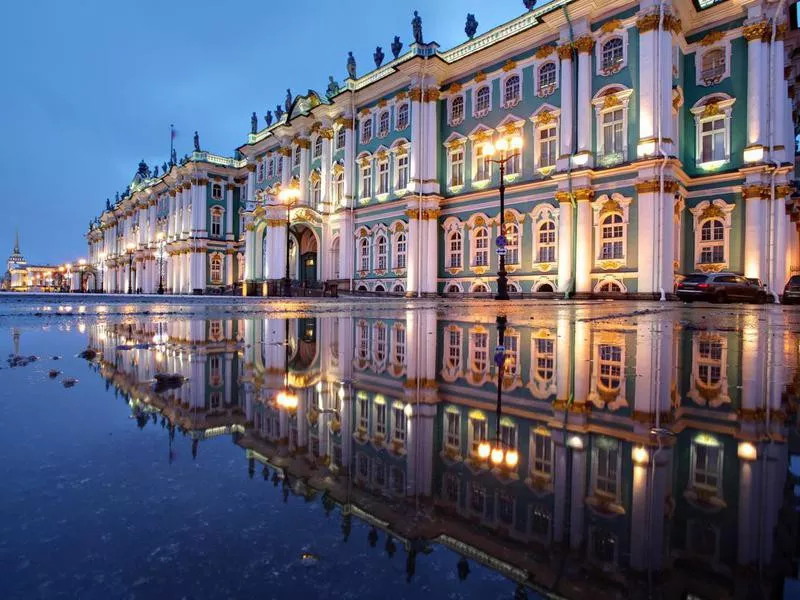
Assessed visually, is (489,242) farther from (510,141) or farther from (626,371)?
(626,371)

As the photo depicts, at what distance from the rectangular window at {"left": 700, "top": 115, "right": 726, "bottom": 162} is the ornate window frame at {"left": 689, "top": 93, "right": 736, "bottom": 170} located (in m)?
0.04

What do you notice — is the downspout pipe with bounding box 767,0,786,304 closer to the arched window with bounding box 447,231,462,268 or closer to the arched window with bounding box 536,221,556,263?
the arched window with bounding box 536,221,556,263

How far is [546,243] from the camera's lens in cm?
2472

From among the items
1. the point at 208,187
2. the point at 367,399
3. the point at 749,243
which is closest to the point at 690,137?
the point at 749,243

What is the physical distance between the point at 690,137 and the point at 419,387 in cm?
2586

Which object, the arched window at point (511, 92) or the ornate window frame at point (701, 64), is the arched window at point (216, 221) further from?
the ornate window frame at point (701, 64)

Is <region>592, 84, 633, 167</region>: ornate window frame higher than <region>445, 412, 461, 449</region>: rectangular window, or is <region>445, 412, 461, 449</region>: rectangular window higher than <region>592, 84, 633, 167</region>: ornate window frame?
<region>592, 84, 633, 167</region>: ornate window frame

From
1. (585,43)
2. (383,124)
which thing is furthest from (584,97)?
(383,124)

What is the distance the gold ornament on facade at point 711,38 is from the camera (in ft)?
71.3

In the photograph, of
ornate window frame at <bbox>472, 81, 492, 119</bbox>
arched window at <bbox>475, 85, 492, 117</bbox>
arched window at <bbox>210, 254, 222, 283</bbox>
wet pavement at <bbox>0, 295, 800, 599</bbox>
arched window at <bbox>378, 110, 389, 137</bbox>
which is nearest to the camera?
wet pavement at <bbox>0, 295, 800, 599</bbox>

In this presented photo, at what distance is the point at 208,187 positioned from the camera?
50344 millimetres

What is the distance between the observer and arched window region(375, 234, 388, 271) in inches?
1268

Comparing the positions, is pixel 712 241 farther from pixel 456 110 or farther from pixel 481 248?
pixel 456 110

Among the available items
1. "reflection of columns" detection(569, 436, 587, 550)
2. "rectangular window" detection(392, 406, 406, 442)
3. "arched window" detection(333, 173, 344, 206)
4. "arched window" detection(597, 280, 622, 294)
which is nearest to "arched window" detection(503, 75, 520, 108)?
"arched window" detection(597, 280, 622, 294)
